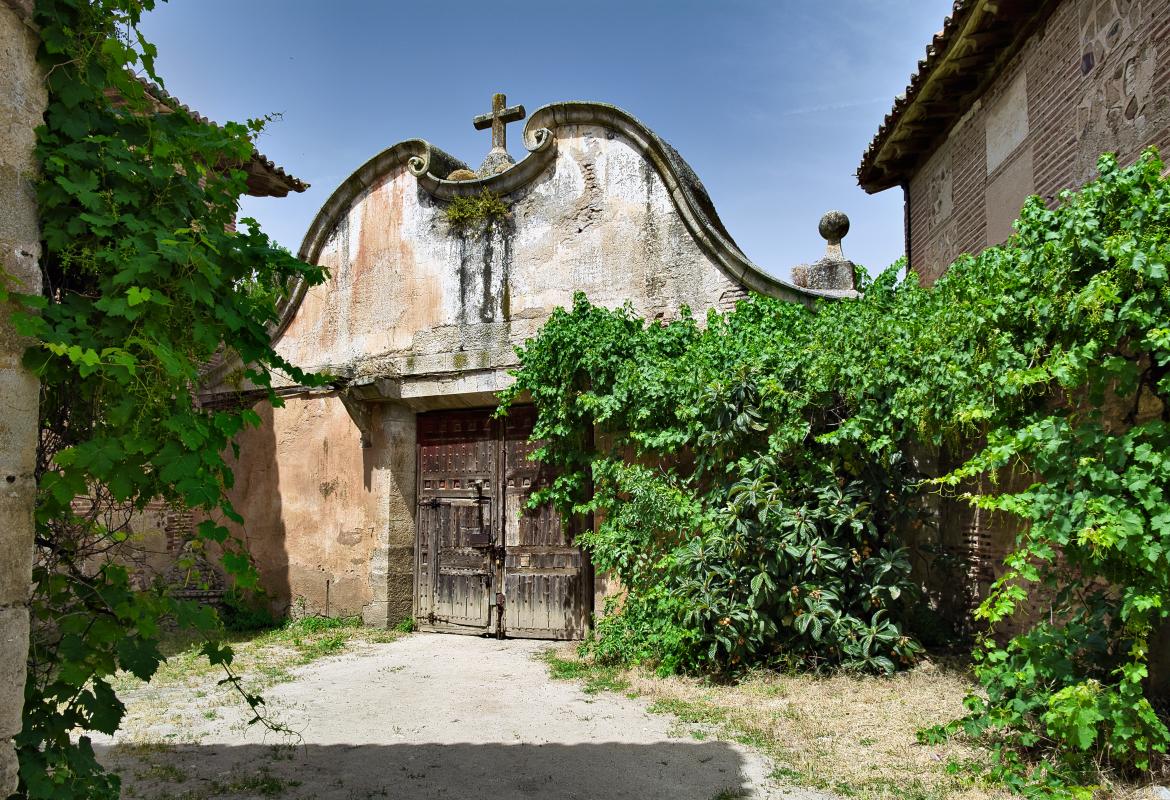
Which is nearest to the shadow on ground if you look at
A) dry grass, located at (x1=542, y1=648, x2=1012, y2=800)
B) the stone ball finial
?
dry grass, located at (x1=542, y1=648, x2=1012, y2=800)

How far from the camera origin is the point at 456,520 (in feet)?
27.7

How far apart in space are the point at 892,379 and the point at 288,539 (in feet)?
21.8

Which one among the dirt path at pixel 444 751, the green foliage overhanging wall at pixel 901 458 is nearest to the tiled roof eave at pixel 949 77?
the green foliage overhanging wall at pixel 901 458

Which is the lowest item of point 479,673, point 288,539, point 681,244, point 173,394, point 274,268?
point 479,673

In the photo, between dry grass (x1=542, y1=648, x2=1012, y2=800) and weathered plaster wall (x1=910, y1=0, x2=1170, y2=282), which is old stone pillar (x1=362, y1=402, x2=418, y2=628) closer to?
dry grass (x1=542, y1=648, x2=1012, y2=800)

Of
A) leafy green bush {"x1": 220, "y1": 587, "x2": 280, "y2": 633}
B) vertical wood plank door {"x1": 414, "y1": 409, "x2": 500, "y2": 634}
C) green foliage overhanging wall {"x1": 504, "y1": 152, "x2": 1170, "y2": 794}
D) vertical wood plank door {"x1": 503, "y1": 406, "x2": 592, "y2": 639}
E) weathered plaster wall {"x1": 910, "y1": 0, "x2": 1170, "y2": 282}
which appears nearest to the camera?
green foliage overhanging wall {"x1": 504, "y1": 152, "x2": 1170, "y2": 794}

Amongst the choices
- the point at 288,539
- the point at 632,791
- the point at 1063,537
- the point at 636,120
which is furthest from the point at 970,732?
the point at 288,539

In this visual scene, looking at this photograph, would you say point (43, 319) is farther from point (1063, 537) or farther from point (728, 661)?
point (728, 661)

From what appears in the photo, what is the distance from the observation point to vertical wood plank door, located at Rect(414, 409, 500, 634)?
826 centimetres

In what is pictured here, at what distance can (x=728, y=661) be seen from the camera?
5898 mm

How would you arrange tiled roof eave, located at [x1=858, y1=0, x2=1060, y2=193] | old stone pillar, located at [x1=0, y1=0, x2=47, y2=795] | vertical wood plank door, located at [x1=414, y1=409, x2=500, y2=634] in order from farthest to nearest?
vertical wood plank door, located at [x1=414, y1=409, x2=500, y2=634] → tiled roof eave, located at [x1=858, y1=0, x2=1060, y2=193] → old stone pillar, located at [x1=0, y1=0, x2=47, y2=795]

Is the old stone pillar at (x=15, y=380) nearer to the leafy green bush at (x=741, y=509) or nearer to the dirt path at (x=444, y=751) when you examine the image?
the dirt path at (x=444, y=751)

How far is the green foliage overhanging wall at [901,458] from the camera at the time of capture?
355 centimetres

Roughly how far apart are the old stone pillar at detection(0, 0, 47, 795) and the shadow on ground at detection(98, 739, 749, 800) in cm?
183
